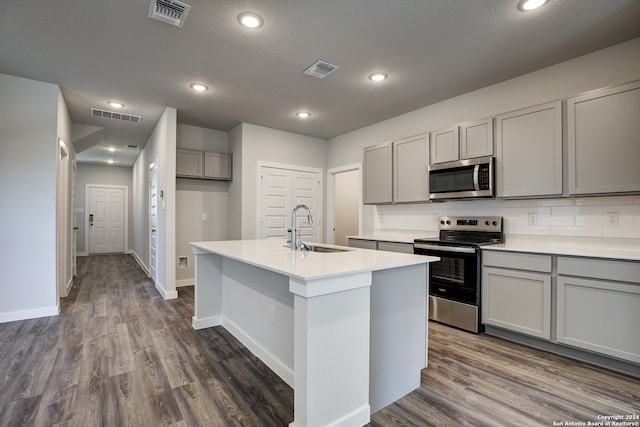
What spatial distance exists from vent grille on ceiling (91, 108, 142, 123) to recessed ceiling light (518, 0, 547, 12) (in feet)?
15.8

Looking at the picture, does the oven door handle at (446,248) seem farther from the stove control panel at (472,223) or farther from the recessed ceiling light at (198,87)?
the recessed ceiling light at (198,87)

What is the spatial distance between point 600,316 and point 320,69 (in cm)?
309

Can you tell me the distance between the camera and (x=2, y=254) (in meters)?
3.23

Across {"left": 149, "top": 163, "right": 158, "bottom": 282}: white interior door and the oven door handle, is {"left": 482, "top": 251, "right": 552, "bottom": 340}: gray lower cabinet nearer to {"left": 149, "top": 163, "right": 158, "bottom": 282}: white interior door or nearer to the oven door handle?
the oven door handle

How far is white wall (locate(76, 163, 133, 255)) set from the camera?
8562mm

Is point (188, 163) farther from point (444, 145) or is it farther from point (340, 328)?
point (340, 328)

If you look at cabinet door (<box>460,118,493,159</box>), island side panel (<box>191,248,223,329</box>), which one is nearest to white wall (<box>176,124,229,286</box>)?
island side panel (<box>191,248,223,329</box>)

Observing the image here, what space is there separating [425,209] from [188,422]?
3427mm

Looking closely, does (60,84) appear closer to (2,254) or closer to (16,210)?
(16,210)

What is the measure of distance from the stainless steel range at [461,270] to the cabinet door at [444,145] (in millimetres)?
737

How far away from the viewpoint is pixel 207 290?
313 centimetres

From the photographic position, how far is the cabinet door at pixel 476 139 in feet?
10.2

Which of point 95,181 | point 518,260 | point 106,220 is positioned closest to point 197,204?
point 518,260

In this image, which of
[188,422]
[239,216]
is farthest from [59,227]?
[188,422]
